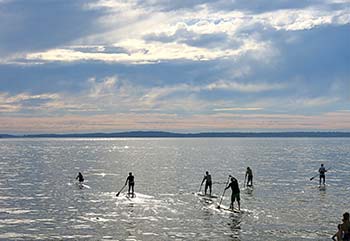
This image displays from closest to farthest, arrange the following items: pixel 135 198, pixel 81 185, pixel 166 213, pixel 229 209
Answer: pixel 166 213
pixel 229 209
pixel 135 198
pixel 81 185

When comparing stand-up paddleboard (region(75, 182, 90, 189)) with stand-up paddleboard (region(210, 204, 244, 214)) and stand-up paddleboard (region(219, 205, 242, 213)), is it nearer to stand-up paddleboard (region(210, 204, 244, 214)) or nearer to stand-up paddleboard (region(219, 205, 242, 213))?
stand-up paddleboard (region(210, 204, 244, 214))

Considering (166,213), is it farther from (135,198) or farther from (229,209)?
(135,198)

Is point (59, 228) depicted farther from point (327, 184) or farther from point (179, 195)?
point (327, 184)

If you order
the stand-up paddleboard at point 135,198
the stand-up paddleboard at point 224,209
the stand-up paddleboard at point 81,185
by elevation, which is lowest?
the stand-up paddleboard at point 81,185

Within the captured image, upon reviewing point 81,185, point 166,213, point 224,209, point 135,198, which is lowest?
point 81,185

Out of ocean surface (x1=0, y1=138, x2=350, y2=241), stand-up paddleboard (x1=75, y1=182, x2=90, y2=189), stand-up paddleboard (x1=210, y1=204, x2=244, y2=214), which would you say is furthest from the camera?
stand-up paddleboard (x1=75, y1=182, x2=90, y2=189)

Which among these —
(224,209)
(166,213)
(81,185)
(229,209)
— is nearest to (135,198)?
(166,213)

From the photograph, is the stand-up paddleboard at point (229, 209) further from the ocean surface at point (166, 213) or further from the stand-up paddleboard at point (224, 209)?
the ocean surface at point (166, 213)

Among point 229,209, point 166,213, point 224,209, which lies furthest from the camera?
point 224,209

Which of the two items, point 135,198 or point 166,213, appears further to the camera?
point 135,198

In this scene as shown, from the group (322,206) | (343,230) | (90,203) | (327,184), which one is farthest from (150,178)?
(343,230)

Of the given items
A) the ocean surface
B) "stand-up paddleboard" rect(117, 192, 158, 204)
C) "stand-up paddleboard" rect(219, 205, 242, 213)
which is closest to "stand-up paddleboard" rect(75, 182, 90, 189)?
the ocean surface

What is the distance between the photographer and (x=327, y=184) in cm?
5100

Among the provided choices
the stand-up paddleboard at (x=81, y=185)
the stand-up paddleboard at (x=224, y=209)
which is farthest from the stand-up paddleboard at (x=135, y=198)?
the stand-up paddleboard at (x=81, y=185)
